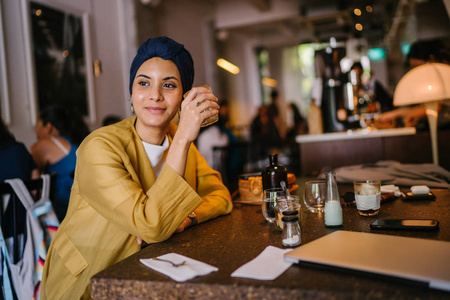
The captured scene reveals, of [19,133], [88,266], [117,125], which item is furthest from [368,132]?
[19,133]

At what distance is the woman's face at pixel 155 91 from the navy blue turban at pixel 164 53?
16 millimetres

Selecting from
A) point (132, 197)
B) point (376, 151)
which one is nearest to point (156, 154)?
point (132, 197)

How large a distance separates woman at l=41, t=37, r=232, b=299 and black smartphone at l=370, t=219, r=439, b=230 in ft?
1.69

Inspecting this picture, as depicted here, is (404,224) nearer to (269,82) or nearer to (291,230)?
(291,230)

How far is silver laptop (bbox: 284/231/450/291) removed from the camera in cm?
68

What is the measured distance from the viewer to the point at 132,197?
1.07 meters

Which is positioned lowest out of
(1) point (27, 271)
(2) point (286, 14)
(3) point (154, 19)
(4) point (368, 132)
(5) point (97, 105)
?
(1) point (27, 271)

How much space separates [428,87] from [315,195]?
1.72 metres

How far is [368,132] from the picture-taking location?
3.17 m

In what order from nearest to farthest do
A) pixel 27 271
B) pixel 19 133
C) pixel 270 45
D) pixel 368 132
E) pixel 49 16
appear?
pixel 27 271 < pixel 368 132 < pixel 19 133 < pixel 49 16 < pixel 270 45

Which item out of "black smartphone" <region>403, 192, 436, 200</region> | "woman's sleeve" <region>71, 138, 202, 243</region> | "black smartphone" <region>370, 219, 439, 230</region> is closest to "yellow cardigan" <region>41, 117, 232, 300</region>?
"woman's sleeve" <region>71, 138, 202, 243</region>

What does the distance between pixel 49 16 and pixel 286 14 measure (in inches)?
223

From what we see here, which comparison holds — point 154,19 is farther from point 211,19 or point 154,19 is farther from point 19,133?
point 19,133

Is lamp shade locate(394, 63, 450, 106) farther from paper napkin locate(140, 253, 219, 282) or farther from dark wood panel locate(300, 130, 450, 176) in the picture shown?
paper napkin locate(140, 253, 219, 282)
